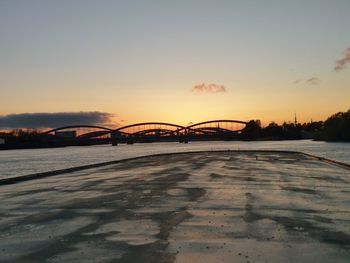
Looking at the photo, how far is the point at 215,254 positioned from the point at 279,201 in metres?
7.90

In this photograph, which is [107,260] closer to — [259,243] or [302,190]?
[259,243]

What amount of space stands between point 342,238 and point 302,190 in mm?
9696

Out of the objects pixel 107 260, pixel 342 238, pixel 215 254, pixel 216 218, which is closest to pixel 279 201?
pixel 216 218

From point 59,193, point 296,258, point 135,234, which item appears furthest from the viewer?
point 59,193

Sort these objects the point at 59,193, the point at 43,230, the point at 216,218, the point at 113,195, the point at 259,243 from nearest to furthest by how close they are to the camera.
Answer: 1. the point at 259,243
2. the point at 43,230
3. the point at 216,218
4. the point at 113,195
5. the point at 59,193

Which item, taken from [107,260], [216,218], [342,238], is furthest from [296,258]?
[216,218]

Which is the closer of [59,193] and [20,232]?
[20,232]

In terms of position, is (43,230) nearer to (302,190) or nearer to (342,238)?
(342,238)

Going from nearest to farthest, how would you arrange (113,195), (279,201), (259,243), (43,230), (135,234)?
(259,243) < (135,234) < (43,230) < (279,201) < (113,195)

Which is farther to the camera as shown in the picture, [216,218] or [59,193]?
[59,193]

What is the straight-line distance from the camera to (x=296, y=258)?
841 centimetres

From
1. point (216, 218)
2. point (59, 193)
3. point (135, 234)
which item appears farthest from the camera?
point (59, 193)

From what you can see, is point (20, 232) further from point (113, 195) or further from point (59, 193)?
point (59, 193)

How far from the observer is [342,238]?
397 inches
